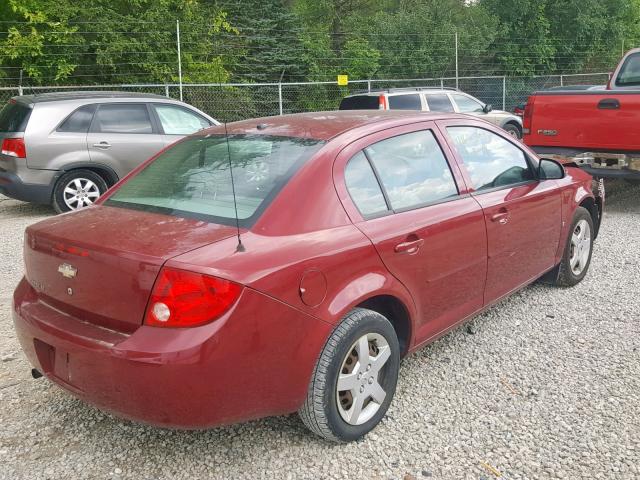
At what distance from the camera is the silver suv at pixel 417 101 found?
12.3 m

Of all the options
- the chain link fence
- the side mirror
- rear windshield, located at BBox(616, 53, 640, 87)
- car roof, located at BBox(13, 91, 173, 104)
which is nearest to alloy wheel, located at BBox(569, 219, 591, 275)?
the side mirror

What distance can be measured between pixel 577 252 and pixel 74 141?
21.3 feet

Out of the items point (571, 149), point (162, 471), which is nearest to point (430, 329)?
point (162, 471)

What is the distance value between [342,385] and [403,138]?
4.83 feet

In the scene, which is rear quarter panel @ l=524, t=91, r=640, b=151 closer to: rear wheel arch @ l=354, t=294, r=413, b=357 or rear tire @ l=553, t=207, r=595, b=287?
rear tire @ l=553, t=207, r=595, b=287

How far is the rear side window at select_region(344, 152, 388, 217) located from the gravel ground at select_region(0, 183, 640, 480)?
1.08 metres

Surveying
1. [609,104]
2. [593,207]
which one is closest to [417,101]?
[609,104]

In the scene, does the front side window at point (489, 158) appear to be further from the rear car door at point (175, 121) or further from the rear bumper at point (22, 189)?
the rear bumper at point (22, 189)

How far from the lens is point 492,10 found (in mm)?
28828

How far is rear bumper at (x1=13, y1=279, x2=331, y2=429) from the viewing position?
2.46 m

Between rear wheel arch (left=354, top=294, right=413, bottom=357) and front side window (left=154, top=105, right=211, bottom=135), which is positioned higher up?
front side window (left=154, top=105, right=211, bottom=135)

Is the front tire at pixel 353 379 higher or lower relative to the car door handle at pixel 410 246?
lower

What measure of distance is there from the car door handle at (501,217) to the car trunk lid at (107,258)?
184cm

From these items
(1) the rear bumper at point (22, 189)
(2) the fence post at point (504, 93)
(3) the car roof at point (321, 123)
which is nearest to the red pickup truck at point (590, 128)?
(3) the car roof at point (321, 123)
